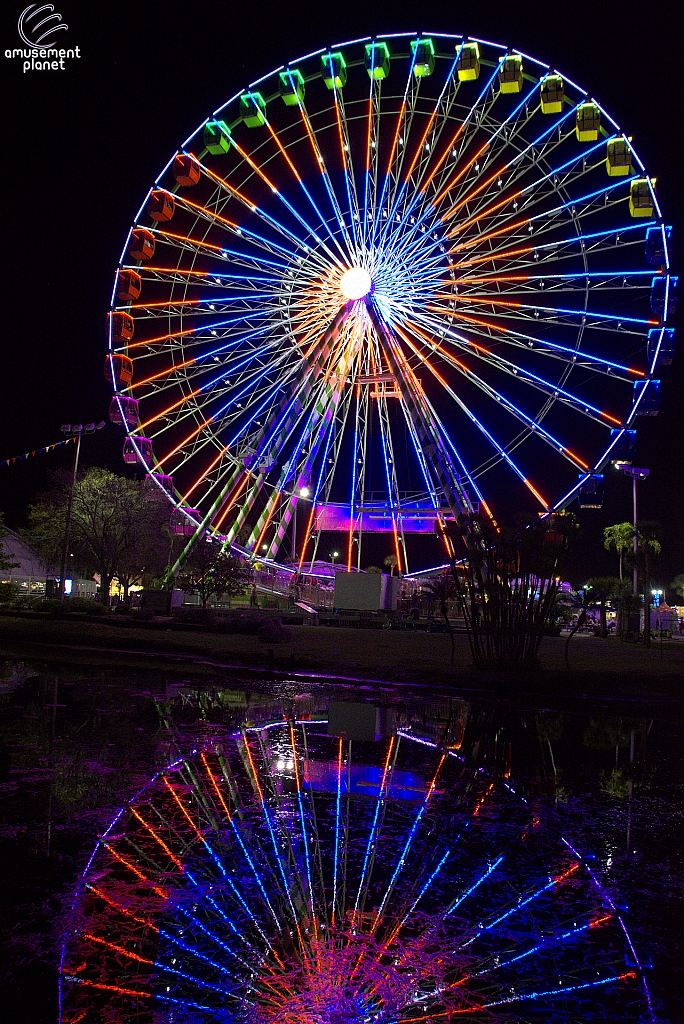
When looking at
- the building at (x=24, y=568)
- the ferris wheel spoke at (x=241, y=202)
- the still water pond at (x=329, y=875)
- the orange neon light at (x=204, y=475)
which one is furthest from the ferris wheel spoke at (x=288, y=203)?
the building at (x=24, y=568)

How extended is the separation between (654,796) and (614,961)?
159 inches

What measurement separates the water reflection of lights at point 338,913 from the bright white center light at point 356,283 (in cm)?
1790

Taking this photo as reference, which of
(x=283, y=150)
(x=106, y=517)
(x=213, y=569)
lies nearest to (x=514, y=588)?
(x=283, y=150)

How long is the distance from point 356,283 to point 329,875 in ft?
66.0

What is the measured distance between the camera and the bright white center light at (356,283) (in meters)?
23.3

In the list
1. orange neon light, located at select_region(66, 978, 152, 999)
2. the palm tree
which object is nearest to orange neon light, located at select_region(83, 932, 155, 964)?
orange neon light, located at select_region(66, 978, 152, 999)

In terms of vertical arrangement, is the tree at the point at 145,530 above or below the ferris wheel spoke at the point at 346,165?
A: below

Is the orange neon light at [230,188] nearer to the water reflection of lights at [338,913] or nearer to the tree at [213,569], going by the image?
the tree at [213,569]

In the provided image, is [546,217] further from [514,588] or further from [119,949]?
[119,949]

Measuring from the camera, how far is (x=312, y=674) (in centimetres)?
1664

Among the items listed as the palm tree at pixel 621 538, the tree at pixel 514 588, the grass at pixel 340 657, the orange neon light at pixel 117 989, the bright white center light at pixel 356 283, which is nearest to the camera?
the orange neon light at pixel 117 989

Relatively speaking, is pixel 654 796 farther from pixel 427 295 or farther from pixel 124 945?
pixel 427 295

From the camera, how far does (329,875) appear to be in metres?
5.26

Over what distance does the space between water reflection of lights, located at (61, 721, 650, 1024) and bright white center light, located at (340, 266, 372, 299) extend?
1790 cm
